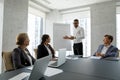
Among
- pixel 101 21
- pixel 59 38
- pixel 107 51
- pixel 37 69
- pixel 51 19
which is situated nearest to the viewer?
pixel 37 69

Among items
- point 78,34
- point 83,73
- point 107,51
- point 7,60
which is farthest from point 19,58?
point 78,34

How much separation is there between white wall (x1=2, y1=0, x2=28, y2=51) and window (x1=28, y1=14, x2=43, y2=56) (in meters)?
0.94

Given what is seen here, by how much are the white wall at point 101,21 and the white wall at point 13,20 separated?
245 cm

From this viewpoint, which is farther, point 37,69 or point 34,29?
point 34,29

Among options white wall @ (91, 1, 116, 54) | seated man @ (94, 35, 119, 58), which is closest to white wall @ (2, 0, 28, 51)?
seated man @ (94, 35, 119, 58)

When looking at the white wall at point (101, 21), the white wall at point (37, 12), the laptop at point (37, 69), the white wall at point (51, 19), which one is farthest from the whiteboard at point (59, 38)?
the laptop at point (37, 69)

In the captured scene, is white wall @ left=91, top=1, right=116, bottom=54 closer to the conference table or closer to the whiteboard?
the whiteboard

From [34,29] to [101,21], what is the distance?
8.46 feet

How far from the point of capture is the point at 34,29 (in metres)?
5.61

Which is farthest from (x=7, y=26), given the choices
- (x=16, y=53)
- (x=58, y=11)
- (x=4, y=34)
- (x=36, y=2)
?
(x=58, y=11)

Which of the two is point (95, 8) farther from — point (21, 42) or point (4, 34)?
point (21, 42)

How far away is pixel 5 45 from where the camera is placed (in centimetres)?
368

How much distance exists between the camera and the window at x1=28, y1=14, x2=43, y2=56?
5.30m

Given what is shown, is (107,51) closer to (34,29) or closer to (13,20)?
(13,20)
